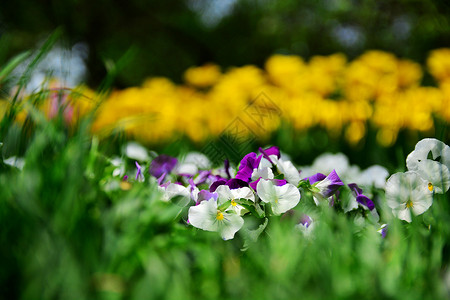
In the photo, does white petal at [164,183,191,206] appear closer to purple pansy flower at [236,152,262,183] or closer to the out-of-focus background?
purple pansy flower at [236,152,262,183]

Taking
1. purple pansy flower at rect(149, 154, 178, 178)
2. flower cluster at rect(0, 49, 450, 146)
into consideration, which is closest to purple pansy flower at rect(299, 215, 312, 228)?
purple pansy flower at rect(149, 154, 178, 178)

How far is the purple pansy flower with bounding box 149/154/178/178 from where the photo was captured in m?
1.28

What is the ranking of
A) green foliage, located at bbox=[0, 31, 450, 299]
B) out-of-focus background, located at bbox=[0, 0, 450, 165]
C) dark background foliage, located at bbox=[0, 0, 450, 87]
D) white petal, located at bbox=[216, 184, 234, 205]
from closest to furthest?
green foliage, located at bbox=[0, 31, 450, 299], white petal, located at bbox=[216, 184, 234, 205], out-of-focus background, located at bbox=[0, 0, 450, 165], dark background foliage, located at bbox=[0, 0, 450, 87]

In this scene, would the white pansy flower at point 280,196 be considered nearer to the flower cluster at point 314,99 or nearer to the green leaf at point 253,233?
the green leaf at point 253,233

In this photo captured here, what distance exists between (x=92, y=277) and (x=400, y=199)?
2.34 feet

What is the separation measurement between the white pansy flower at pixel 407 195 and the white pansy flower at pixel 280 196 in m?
0.22

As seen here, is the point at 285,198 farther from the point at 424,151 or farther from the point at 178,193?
the point at 424,151

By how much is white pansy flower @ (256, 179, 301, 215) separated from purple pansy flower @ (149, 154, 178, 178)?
37cm

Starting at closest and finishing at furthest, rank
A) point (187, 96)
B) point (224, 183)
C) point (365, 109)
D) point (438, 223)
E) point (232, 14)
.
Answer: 1. point (438, 223)
2. point (224, 183)
3. point (365, 109)
4. point (187, 96)
5. point (232, 14)

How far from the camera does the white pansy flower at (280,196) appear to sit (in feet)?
3.28

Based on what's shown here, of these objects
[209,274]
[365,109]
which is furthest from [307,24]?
[209,274]

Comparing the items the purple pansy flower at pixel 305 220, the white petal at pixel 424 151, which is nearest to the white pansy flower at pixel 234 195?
the purple pansy flower at pixel 305 220

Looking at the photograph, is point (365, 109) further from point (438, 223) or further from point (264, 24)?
point (264, 24)

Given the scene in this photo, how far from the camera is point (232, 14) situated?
5.74 m
